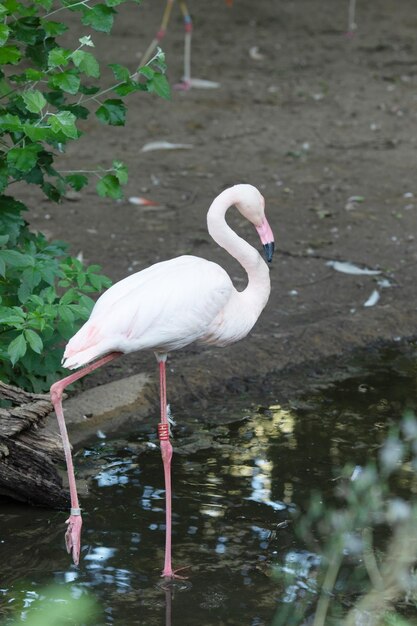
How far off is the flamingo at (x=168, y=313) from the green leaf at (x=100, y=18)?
645mm

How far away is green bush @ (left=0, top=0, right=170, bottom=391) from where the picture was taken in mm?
3533

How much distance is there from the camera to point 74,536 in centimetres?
326

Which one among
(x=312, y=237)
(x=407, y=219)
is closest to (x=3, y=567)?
(x=312, y=237)

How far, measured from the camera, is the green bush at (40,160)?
139 inches

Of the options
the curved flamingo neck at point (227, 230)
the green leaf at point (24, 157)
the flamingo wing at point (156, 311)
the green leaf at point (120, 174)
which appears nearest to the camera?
the flamingo wing at point (156, 311)

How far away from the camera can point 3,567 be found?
3.29 m

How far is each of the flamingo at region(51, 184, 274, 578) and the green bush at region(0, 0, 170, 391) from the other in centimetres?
22

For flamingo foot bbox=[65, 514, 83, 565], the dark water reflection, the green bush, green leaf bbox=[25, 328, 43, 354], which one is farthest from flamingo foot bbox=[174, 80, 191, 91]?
flamingo foot bbox=[65, 514, 83, 565]

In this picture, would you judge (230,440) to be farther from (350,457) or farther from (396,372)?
(396,372)

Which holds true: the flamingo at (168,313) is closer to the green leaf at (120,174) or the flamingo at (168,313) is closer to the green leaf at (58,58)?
the green leaf at (120,174)

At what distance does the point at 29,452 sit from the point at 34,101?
106 centimetres

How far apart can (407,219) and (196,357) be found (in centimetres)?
213

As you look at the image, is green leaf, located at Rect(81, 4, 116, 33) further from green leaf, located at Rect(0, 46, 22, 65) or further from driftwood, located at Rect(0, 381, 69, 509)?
driftwood, located at Rect(0, 381, 69, 509)

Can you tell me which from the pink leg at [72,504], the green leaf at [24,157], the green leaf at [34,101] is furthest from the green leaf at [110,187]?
the pink leg at [72,504]
